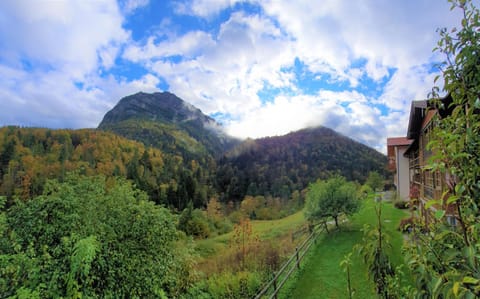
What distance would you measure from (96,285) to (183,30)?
538 inches

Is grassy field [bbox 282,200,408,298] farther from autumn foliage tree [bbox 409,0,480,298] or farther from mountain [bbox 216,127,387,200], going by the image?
mountain [bbox 216,127,387,200]

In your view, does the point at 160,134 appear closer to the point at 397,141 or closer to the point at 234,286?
the point at 397,141

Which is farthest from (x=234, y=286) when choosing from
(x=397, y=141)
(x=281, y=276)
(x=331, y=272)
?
(x=397, y=141)

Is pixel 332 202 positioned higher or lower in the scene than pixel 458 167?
lower

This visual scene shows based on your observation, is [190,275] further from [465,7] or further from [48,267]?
[465,7]

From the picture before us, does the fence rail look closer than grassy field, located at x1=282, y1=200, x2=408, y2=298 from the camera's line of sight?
Yes

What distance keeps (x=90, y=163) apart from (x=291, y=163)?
51.7m

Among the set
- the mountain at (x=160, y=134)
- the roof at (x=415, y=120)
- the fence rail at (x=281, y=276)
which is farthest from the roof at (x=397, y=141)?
the mountain at (x=160, y=134)

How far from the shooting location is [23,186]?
44188 millimetres

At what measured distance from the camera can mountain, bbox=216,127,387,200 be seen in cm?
5969

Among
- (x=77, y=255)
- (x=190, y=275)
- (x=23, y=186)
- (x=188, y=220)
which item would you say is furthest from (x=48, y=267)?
(x=23, y=186)

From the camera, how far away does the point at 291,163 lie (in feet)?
228

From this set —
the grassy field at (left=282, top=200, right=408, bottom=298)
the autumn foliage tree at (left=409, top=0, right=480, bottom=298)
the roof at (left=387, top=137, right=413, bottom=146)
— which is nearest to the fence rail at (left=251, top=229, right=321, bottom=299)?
the grassy field at (left=282, top=200, right=408, bottom=298)

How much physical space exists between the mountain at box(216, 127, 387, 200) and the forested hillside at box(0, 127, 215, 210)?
7.72 m
